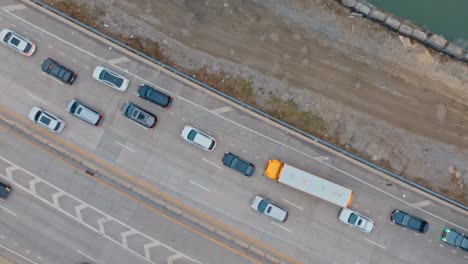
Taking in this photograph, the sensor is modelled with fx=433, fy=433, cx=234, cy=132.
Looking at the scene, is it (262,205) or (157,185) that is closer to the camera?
A: (262,205)

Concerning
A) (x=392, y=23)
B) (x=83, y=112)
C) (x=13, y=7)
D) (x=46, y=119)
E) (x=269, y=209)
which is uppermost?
(x=392, y=23)

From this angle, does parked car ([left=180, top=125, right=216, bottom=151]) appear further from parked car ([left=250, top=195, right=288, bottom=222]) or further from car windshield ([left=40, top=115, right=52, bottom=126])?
car windshield ([left=40, top=115, right=52, bottom=126])

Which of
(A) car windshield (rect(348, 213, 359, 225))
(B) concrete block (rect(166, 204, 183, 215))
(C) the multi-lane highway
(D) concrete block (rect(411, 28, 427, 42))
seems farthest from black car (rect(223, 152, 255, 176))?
(D) concrete block (rect(411, 28, 427, 42))

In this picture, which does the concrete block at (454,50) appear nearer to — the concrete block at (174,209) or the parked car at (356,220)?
the parked car at (356,220)

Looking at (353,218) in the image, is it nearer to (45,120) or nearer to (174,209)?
(174,209)

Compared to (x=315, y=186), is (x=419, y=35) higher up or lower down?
higher up

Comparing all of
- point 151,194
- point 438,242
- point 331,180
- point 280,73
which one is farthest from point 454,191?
point 151,194

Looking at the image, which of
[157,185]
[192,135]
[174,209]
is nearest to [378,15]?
[192,135]
